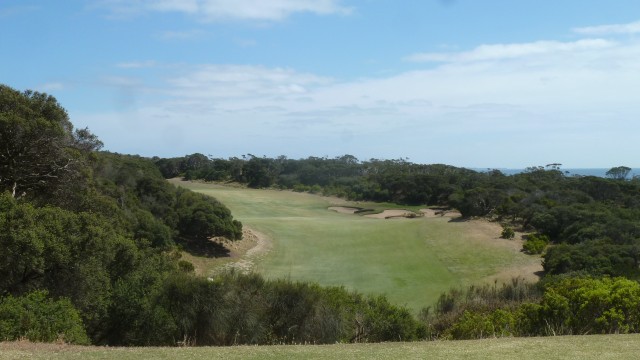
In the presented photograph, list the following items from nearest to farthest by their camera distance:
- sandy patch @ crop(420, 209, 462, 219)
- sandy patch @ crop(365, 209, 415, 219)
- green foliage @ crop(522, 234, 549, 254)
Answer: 1. green foliage @ crop(522, 234, 549, 254)
2. sandy patch @ crop(420, 209, 462, 219)
3. sandy patch @ crop(365, 209, 415, 219)

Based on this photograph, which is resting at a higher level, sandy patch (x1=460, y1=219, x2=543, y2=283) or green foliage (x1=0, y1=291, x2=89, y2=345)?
green foliage (x1=0, y1=291, x2=89, y2=345)

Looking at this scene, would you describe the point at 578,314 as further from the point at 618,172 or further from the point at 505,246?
the point at 618,172

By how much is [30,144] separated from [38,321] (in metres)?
9.45

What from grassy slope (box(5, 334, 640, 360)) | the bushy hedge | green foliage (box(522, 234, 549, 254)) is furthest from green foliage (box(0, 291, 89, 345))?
green foliage (box(522, 234, 549, 254))

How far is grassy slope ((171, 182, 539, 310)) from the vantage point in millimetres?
39125

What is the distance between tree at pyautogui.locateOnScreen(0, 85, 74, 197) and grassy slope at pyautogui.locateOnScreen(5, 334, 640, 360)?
10.9m

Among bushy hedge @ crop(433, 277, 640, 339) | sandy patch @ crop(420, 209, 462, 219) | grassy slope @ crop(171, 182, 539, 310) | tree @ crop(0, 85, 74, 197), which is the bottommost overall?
grassy slope @ crop(171, 182, 539, 310)

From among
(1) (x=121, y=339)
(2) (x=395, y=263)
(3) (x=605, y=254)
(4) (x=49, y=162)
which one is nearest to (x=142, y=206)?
(2) (x=395, y=263)

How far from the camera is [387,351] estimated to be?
12.2 m

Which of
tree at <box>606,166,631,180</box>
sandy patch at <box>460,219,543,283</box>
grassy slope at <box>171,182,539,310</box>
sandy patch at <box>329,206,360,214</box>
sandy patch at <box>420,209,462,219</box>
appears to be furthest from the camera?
tree at <box>606,166,631,180</box>

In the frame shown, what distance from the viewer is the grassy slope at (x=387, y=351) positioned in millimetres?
11219

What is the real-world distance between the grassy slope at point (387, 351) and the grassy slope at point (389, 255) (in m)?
20.1

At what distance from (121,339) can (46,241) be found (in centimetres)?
378

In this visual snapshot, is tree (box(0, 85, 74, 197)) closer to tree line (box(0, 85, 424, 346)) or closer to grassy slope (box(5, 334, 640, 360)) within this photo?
tree line (box(0, 85, 424, 346))
